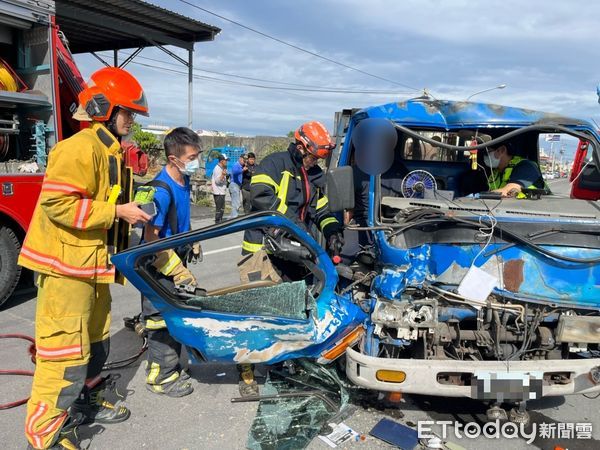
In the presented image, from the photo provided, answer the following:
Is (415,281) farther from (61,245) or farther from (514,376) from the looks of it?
(61,245)

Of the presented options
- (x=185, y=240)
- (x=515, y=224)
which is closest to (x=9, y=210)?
(x=185, y=240)

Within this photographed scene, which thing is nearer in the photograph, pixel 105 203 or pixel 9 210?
pixel 105 203

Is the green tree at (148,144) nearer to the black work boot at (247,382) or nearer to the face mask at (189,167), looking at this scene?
the face mask at (189,167)

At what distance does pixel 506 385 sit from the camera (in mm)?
2609

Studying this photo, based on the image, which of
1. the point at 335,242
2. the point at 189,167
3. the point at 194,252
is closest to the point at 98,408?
the point at 194,252

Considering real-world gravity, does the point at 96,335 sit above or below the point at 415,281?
below

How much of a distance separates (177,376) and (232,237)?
6.57 metres

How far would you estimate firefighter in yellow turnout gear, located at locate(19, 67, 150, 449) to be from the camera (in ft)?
8.09

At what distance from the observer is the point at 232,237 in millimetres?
9938

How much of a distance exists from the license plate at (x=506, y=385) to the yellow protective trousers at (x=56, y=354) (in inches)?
85.7

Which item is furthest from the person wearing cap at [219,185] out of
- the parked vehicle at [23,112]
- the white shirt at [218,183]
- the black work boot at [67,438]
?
the black work boot at [67,438]

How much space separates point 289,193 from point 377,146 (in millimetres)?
759

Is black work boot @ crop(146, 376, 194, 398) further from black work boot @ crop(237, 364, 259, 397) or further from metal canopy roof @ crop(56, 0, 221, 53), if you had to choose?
metal canopy roof @ crop(56, 0, 221, 53)

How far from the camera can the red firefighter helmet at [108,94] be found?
2697 millimetres
